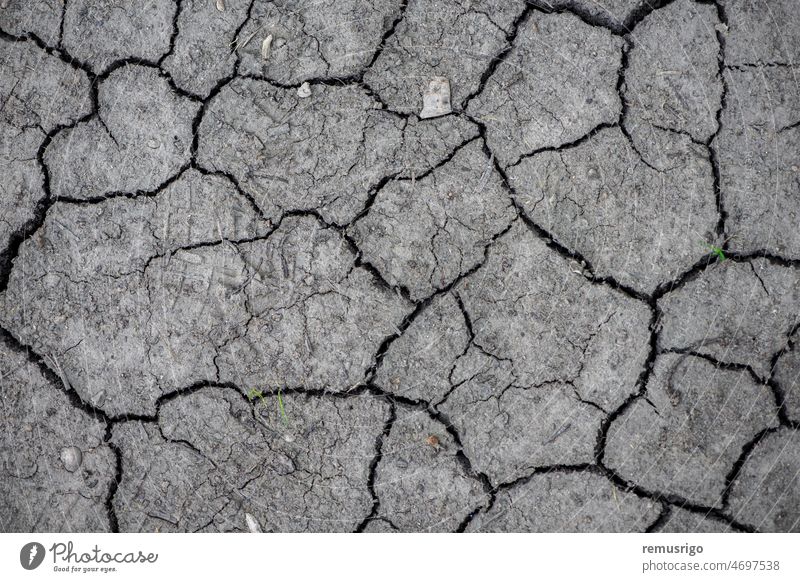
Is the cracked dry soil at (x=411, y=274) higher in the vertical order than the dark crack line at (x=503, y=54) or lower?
lower

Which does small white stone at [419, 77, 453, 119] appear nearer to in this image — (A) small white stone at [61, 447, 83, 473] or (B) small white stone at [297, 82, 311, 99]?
(B) small white stone at [297, 82, 311, 99]

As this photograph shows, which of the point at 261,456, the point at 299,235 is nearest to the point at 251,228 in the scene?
the point at 299,235
